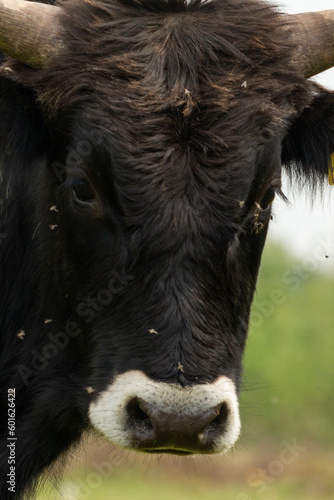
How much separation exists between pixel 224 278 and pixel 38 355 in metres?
1.41

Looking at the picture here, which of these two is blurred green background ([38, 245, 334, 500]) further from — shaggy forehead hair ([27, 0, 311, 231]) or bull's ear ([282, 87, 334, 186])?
shaggy forehead hair ([27, 0, 311, 231])

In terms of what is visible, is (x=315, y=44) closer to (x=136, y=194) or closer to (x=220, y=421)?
(x=136, y=194)

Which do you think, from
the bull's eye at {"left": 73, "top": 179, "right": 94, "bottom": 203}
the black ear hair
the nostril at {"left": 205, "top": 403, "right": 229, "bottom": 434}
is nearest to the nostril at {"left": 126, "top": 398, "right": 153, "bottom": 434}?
the nostril at {"left": 205, "top": 403, "right": 229, "bottom": 434}

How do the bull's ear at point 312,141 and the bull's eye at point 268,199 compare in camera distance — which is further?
the bull's ear at point 312,141

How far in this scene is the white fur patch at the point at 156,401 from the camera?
4.43m

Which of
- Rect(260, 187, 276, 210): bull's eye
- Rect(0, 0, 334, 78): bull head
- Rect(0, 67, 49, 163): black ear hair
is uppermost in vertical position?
Rect(0, 0, 334, 78): bull head

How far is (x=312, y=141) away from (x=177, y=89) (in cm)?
139

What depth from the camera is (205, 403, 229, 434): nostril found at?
15.2ft

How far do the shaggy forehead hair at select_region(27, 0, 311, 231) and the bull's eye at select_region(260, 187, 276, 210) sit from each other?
32 centimetres

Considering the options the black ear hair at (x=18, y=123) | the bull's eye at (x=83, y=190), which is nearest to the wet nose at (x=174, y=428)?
the bull's eye at (x=83, y=190)

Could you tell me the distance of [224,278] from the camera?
199 inches

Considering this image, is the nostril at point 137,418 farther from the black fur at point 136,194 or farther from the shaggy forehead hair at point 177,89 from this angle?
the shaggy forehead hair at point 177,89

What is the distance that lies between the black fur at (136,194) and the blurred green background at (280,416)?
12099 mm

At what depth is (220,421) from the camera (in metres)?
4.67
